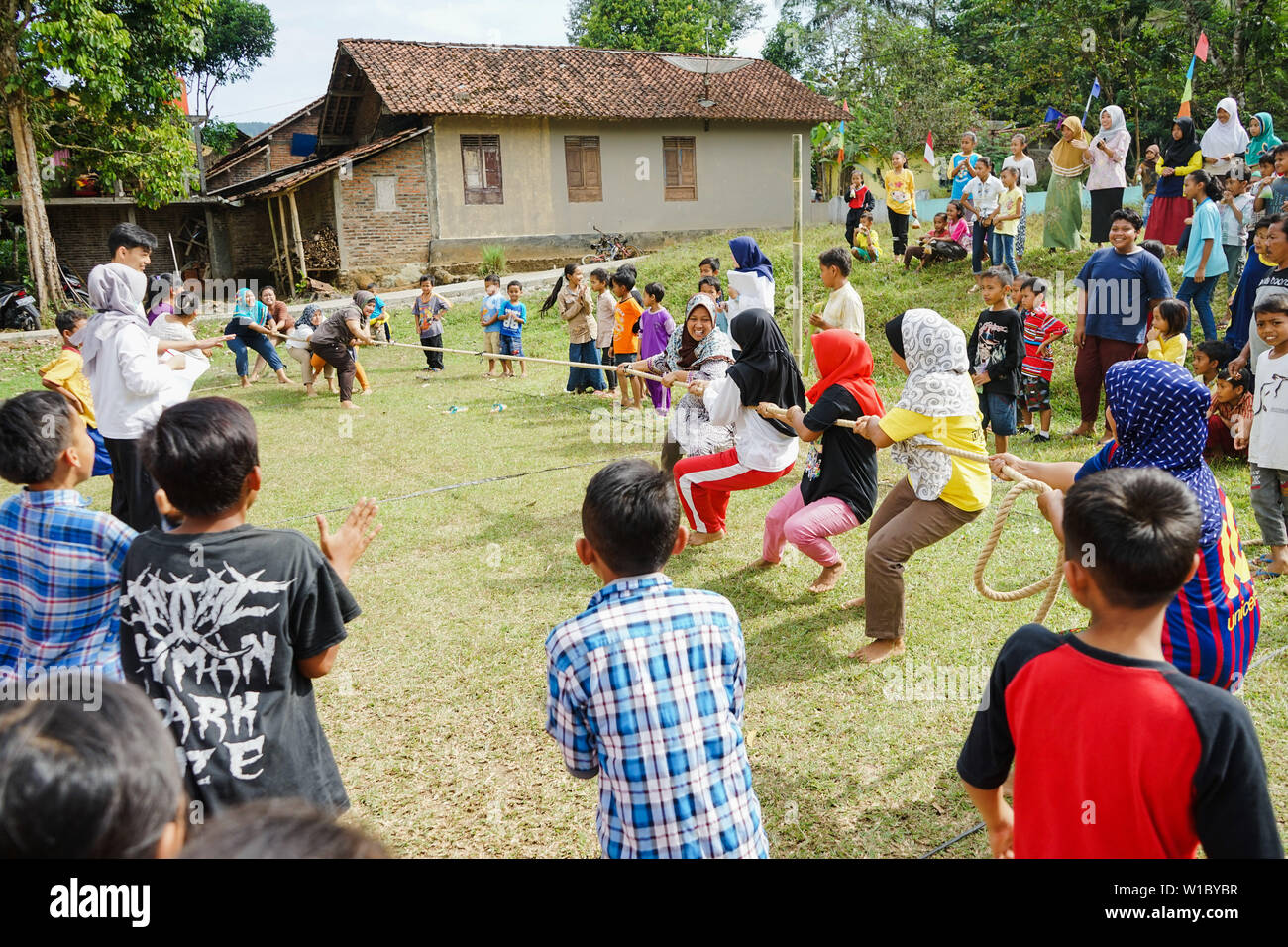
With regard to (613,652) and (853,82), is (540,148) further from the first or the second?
(613,652)

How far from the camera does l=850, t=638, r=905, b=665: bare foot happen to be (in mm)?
4824

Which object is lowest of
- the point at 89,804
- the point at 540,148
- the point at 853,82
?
the point at 89,804

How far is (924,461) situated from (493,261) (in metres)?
20.3

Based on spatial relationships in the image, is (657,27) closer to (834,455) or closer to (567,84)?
(567,84)

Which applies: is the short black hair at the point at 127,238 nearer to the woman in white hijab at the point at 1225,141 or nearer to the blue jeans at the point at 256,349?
the blue jeans at the point at 256,349

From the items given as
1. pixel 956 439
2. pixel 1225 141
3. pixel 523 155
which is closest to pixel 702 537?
pixel 956 439

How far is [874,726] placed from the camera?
423 cm

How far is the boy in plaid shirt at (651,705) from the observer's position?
84.6 inches

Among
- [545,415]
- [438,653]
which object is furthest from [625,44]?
[438,653]

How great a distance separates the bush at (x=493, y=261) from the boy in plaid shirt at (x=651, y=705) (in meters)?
22.3

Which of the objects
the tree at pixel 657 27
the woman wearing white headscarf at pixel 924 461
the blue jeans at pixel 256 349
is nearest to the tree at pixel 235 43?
the tree at pixel 657 27

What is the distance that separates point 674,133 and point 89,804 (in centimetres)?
2724

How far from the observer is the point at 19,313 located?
1989cm

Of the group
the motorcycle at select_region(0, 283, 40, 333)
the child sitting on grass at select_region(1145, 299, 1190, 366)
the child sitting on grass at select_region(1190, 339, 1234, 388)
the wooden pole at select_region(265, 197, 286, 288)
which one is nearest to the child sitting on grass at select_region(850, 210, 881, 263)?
the child sitting on grass at select_region(1145, 299, 1190, 366)
